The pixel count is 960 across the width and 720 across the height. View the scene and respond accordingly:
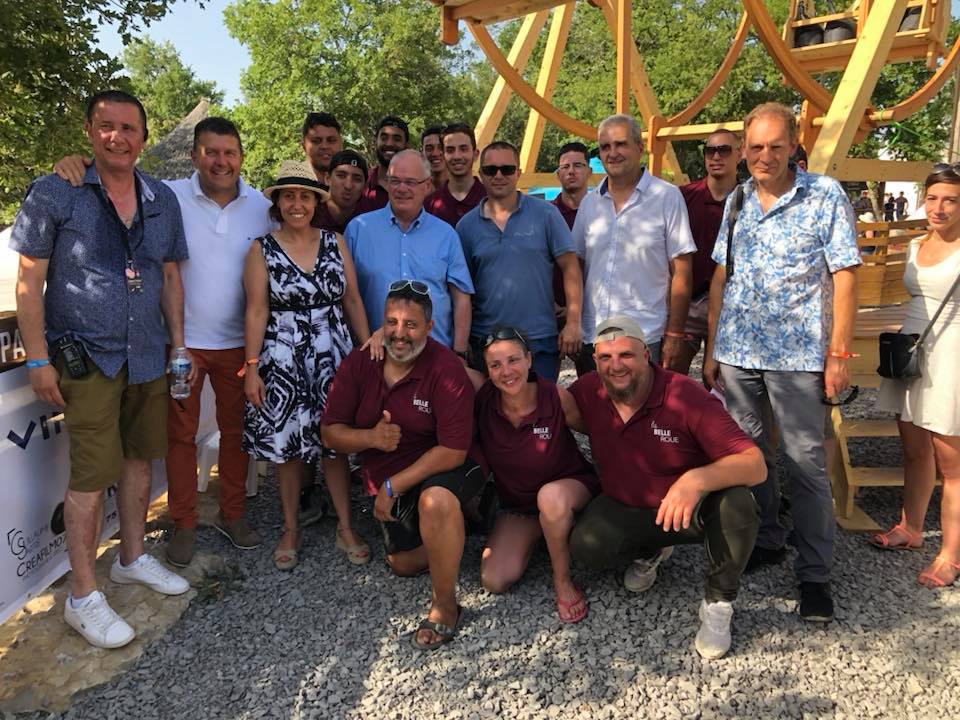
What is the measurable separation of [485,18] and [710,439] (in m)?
4.89

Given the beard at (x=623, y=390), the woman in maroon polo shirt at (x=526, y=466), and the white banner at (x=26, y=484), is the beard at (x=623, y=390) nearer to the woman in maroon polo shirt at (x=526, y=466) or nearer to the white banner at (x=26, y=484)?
the woman in maroon polo shirt at (x=526, y=466)

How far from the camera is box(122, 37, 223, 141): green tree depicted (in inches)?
2168

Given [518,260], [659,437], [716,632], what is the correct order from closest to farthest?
[716,632] → [659,437] → [518,260]

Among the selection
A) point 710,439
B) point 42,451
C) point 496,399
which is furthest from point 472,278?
point 42,451

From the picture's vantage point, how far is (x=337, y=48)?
29.2m

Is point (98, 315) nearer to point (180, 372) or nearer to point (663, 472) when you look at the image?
point (180, 372)

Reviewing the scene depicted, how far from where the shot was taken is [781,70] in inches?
271

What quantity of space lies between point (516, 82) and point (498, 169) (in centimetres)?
454

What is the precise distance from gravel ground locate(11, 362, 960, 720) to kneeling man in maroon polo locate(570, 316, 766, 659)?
0.83 ft

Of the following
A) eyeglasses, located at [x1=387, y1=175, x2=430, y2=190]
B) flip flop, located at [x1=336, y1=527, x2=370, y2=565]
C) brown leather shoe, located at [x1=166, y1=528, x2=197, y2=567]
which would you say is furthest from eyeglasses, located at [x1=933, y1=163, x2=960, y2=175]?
brown leather shoe, located at [x1=166, y1=528, x2=197, y2=567]

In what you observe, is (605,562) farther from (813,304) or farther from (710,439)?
(813,304)

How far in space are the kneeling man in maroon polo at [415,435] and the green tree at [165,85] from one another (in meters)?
53.6

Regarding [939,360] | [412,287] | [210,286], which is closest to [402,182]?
[412,287]

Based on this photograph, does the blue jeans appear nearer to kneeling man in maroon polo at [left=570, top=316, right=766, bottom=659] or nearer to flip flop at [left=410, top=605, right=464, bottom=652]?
kneeling man in maroon polo at [left=570, top=316, right=766, bottom=659]
